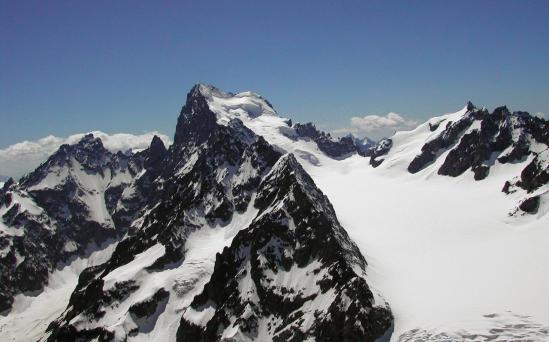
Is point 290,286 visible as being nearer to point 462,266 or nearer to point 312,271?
point 312,271

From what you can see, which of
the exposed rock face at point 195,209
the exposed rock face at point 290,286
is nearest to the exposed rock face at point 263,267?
the exposed rock face at point 290,286

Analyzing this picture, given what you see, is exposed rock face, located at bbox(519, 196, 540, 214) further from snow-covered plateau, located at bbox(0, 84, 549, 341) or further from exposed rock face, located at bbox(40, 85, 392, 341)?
exposed rock face, located at bbox(40, 85, 392, 341)

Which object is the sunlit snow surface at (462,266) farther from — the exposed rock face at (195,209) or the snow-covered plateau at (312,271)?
the exposed rock face at (195,209)

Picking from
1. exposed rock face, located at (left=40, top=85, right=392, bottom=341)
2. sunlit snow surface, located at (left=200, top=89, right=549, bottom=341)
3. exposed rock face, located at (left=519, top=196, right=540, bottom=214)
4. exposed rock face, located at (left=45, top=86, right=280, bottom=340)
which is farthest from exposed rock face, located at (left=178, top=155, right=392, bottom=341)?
exposed rock face, located at (left=519, top=196, right=540, bottom=214)

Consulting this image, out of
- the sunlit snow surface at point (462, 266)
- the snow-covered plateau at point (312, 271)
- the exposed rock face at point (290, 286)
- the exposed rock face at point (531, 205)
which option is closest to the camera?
the sunlit snow surface at point (462, 266)

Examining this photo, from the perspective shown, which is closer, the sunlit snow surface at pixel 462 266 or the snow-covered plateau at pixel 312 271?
the sunlit snow surface at pixel 462 266

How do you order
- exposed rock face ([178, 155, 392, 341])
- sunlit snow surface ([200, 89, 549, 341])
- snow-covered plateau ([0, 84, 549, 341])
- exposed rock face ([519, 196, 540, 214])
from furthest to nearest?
exposed rock face ([519, 196, 540, 214]) < exposed rock face ([178, 155, 392, 341]) < snow-covered plateau ([0, 84, 549, 341]) < sunlit snow surface ([200, 89, 549, 341])

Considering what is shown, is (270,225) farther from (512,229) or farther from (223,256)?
(512,229)

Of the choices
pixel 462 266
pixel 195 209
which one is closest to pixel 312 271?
pixel 462 266
